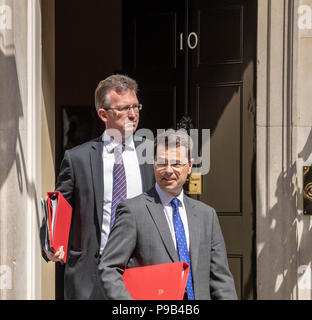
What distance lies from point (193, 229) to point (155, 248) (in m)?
0.24

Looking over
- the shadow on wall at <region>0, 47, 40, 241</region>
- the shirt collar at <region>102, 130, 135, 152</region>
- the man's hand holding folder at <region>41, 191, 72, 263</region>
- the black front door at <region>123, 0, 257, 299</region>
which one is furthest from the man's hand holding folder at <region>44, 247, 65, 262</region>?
the black front door at <region>123, 0, 257, 299</region>

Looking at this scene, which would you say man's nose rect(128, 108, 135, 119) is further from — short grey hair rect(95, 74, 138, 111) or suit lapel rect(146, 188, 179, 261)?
suit lapel rect(146, 188, 179, 261)

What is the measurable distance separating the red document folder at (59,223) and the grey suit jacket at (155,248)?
72 centimetres

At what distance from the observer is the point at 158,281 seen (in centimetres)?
327

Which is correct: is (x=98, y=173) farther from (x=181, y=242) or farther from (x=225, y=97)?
(x=225, y=97)

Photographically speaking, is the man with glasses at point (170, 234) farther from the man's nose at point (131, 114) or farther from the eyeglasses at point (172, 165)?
the man's nose at point (131, 114)

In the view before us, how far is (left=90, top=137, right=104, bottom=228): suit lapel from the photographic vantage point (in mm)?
4500

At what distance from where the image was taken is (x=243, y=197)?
641 cm

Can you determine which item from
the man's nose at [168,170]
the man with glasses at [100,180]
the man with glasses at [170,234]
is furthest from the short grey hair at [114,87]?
the man's nose at [168,170]

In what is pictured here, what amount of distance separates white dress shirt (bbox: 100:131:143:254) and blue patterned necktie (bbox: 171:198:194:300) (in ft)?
2.87

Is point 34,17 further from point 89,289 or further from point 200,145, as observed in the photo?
point 89,289

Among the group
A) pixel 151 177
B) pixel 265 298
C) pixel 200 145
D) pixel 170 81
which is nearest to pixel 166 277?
pixel 151 177

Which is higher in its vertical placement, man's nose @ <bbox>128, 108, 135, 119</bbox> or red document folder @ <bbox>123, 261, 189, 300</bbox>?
man's nose @ <bbox>128, 108, 135, 119</bbox>

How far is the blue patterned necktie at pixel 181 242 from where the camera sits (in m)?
3.41
